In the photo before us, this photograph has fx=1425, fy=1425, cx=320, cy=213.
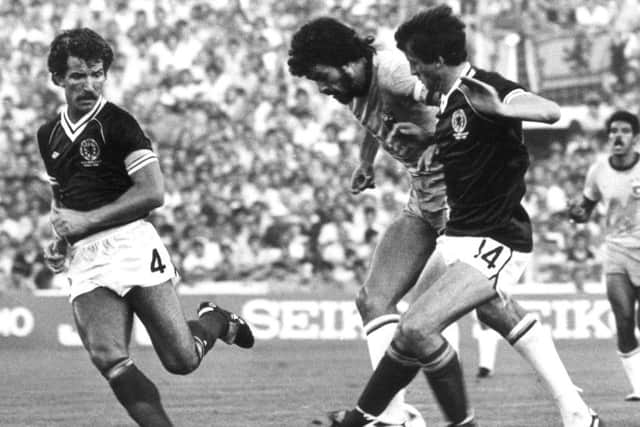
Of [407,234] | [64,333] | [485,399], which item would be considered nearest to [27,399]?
[485,399]

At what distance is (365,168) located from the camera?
993cm

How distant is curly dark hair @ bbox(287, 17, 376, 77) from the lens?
340 inches

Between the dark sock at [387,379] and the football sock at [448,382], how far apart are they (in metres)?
0.10

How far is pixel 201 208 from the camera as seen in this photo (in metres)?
23.2

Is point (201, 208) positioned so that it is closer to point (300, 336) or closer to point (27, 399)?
point (300, 336)

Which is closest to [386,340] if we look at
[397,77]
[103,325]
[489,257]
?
[489,257]

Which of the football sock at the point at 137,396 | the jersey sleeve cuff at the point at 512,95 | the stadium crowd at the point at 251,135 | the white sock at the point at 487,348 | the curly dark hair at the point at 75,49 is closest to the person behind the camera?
the jersey sleeve cuff at the point at 512,95

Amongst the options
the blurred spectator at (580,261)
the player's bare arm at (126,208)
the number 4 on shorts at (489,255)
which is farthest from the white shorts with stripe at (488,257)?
the blurred spectator at (580,261)

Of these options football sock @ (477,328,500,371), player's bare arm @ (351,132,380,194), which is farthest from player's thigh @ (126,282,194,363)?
football sock @ (477,328,500,371)

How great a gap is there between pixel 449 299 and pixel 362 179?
2.19 meters

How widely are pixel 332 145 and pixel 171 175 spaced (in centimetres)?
286

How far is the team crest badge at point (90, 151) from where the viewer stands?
8.00 m

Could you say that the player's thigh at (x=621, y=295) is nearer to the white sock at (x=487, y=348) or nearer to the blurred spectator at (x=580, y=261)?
the white sock at (x=487, y=348)

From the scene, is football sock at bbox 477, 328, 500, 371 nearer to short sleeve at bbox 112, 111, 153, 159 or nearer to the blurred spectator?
the blurred spectator
